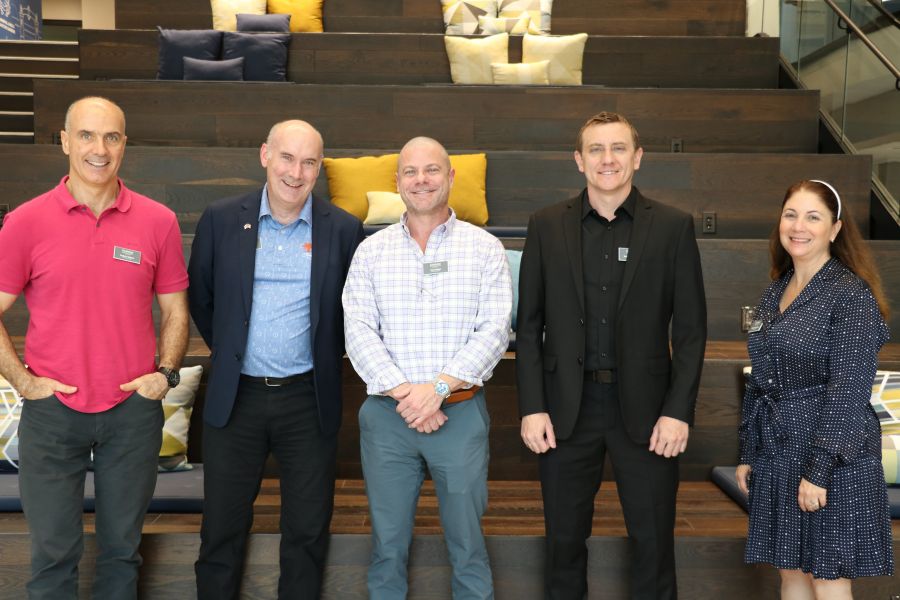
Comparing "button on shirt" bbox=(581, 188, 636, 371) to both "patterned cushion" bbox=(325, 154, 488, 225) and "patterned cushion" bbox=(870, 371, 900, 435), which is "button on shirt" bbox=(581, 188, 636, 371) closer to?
"patterned cushion" bbox=(870, 371, 900, 435)

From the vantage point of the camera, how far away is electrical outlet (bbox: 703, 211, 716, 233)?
4.57 meters

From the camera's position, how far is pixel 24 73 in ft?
24.7

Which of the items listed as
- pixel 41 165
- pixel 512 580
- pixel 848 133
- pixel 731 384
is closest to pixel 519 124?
pixel 848 133

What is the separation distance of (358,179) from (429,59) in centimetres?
171

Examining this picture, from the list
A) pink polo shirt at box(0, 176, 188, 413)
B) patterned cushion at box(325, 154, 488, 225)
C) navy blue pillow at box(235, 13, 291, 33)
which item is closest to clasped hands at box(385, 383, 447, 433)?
pink polo shirt at box(0, 176, 188, 413)

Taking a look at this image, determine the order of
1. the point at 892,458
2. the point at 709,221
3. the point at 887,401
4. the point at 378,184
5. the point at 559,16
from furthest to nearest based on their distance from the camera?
the point at 559,16 → the point at 709,221 → the point at 378,184 → the point at 887,401 → the point at 892,458

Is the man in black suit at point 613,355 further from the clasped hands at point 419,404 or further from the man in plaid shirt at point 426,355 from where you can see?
the clasped hands at point 419,404

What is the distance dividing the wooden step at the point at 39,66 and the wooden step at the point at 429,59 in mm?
1833

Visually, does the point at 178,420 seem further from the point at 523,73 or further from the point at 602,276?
the point at 523,73

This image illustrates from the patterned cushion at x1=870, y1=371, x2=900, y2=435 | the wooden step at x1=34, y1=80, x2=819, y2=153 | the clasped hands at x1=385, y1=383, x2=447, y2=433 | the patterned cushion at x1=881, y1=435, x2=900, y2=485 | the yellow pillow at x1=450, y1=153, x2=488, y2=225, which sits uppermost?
the wooden step at x1=34, y1=80, x2=819, y2=153

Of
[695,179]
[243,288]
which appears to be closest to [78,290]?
[243,288]

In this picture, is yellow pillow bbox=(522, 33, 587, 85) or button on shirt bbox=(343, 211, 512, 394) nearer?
button on shirt bbox=(343, 211, 512, 394)

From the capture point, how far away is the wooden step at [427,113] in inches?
199

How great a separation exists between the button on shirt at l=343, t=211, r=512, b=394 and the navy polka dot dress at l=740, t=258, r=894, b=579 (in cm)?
75
